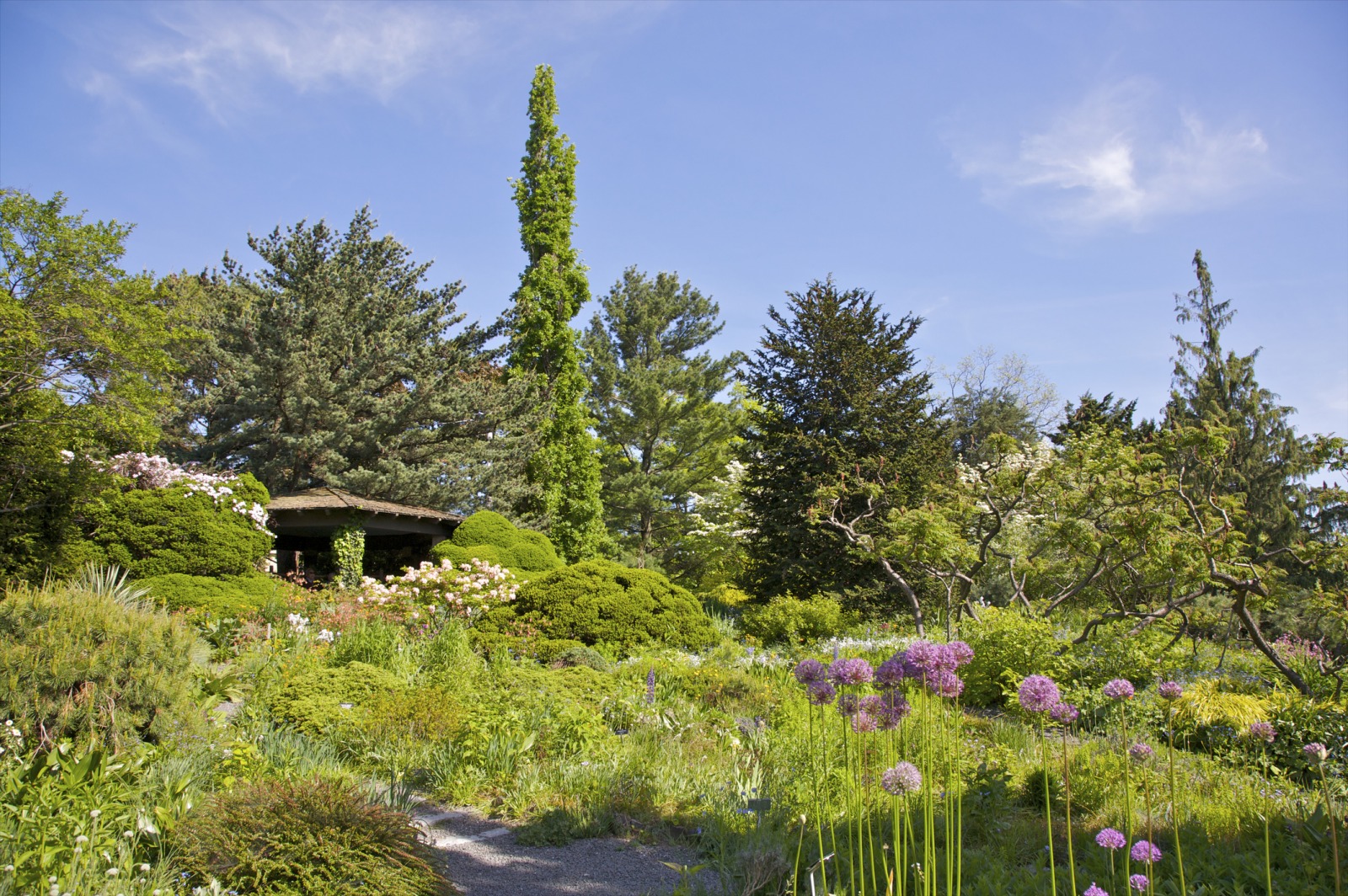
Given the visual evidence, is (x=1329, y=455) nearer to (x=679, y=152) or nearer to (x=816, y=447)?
(x=679, y=152)

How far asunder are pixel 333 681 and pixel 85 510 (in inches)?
263

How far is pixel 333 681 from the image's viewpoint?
5742mm

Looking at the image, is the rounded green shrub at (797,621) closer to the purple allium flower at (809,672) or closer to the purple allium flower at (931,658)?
the purple allium flower at (809,672)

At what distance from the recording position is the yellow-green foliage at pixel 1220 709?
5633mm

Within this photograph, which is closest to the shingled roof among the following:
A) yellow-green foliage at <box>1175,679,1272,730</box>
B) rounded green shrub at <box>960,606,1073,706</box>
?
rounded green shrub at <box>960,606,1073,706</box>

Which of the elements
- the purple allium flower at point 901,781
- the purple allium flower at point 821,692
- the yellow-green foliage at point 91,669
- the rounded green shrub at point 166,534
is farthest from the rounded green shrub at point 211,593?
the purple allium flower at point 901,781

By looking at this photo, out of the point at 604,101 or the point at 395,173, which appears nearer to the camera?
the point at 604,101

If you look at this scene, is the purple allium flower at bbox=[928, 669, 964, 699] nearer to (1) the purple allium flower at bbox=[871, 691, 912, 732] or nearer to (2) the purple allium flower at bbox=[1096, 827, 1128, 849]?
(1) the purple allium flower at bbox=[871, 691, 912, 732]

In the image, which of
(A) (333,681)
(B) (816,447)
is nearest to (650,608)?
(A) (333,681)

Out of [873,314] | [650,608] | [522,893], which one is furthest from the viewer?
[873,314]

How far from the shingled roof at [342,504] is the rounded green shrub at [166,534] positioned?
4.38 m

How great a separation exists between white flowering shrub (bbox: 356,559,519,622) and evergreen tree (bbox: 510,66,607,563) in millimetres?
9333

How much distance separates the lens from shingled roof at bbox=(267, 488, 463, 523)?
15.7 metres

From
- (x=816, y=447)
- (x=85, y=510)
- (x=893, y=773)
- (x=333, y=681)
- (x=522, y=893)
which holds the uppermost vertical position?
(x=816, y=447)
